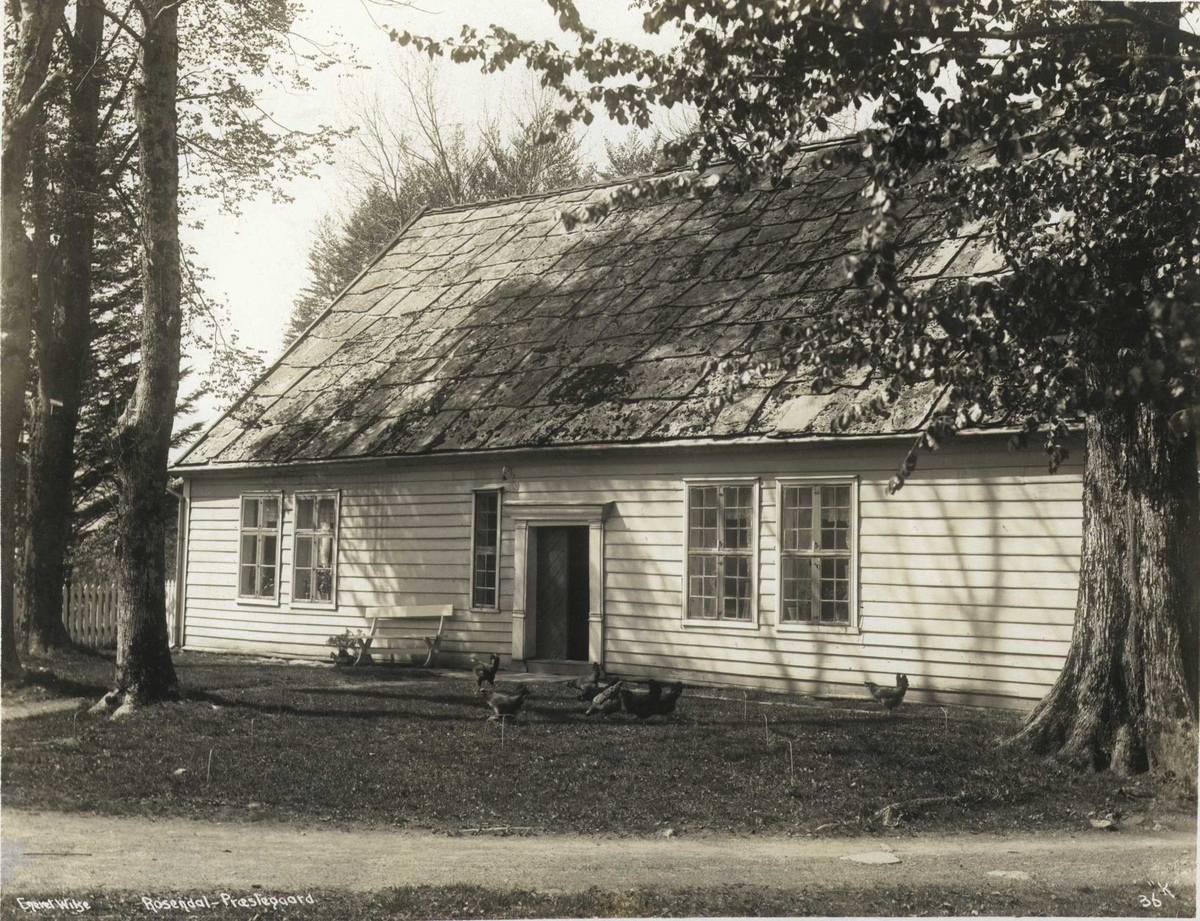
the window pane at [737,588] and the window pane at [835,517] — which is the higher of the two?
the window pane at [835,517]

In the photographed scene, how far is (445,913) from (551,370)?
1036cm

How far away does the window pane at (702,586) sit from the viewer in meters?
14.4

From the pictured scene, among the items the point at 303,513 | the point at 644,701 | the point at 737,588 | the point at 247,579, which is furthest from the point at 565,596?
the point at 247,579

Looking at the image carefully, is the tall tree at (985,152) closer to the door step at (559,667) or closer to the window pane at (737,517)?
the window pane at (737,517)

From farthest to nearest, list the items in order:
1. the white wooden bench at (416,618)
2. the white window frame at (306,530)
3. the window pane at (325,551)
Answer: the window pane at (325,551) → the white window frame at (306,530) → the white wooden bench at (416,618)

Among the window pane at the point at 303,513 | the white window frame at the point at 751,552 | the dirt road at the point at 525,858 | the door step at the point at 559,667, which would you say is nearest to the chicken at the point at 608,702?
the white window frame at the point at 751,552

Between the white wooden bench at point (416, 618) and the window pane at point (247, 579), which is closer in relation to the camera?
the white wooden bench at point (416, 618)

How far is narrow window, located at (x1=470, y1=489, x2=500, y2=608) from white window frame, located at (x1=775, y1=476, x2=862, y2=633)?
4.73 m

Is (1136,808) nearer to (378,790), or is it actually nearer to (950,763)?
(950,763)

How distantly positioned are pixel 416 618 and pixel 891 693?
7630 mm

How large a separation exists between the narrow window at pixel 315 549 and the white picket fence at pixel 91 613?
273 centimetres

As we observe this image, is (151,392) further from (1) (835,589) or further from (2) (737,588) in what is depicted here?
(1) (835,589)

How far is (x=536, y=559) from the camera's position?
16.3 meters

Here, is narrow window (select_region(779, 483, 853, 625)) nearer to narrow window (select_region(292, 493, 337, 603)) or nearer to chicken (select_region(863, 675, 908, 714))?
chicken (select_region(863, 675, 908, 714))
